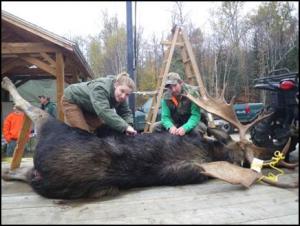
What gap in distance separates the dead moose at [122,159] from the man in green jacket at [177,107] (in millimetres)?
529

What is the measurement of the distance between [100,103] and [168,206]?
1554 millimetres

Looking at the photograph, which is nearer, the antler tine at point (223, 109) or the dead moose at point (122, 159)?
the dead moose at point (122, 159)

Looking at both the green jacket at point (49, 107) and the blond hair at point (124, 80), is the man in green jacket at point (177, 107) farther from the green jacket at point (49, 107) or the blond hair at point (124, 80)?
the green jacket at point (49, 107)

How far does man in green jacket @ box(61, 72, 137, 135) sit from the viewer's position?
354cm

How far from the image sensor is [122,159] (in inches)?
124

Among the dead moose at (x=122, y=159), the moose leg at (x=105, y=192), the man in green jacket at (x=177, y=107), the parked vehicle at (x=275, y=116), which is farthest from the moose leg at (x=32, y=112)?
the parked vehicle at (x=275, y=116)

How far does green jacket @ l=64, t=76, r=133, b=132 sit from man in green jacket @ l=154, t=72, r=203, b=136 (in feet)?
1.74

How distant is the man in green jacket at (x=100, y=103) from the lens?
139 inches

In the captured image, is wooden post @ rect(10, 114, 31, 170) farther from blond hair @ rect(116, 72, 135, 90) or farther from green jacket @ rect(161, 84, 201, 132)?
green jacket @ rect(161, 84, 201, 132)

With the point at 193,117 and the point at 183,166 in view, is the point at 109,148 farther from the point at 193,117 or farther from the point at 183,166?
the point at 193,117

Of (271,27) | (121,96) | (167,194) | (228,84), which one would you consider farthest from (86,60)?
(271,27)

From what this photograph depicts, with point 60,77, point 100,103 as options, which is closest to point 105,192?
point 100,103

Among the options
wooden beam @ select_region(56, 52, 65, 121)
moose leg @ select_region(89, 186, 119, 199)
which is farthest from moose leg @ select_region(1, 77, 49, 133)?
moose leg @ select_region(89, 186, 119, 199)

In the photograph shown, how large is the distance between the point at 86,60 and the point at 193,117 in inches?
63.2
